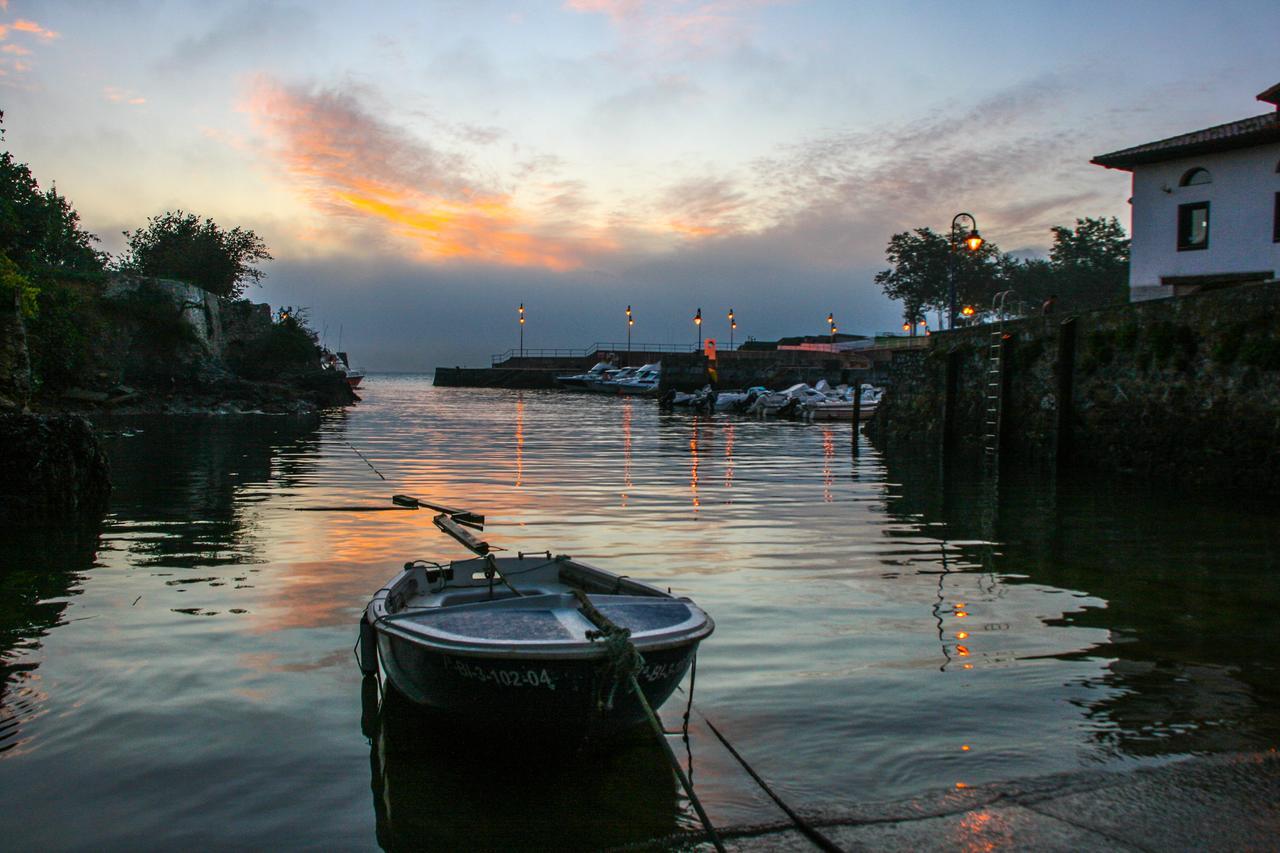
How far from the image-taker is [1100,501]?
764 inches

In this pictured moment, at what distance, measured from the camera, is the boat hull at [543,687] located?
17.8 ft

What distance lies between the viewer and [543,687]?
546 centimetres

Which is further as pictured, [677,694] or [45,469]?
[45,469]

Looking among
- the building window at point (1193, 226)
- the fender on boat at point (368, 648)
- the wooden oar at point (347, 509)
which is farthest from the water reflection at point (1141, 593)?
the building window at point (1193, 226)

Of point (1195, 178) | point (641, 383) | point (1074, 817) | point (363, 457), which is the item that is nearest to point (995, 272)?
point (641, 383)

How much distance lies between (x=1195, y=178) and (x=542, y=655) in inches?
1351

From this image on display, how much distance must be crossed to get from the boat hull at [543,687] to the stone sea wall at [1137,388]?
19194mm

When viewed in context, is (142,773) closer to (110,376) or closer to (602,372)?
(110,376)

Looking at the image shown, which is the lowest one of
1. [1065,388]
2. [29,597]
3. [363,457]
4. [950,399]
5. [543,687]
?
[29,597]

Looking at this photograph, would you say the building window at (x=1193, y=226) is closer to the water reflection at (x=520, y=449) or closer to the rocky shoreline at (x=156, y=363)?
the water reflection at (x=520, y=449)

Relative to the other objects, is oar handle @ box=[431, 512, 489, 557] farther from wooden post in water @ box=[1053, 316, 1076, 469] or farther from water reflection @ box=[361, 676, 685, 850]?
wooden post in water @ box=[1053, 316, 1076, 469]

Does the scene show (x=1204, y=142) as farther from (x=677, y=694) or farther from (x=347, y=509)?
(x=677, y=694)

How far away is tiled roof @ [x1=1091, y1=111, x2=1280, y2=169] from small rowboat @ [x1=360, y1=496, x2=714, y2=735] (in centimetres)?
3096

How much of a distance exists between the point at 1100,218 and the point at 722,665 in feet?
347
